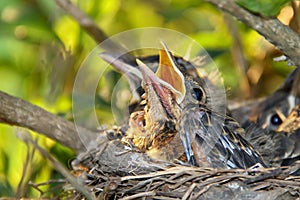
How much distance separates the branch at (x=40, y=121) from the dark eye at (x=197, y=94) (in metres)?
0.45

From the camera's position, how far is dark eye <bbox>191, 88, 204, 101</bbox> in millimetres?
3074

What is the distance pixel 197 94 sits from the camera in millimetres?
3100

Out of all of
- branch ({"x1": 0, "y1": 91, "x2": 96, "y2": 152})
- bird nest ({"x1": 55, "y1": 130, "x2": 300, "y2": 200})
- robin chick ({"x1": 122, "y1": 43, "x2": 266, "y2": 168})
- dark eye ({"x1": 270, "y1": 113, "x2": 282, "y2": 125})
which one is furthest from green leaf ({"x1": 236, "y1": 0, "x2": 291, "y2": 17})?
dark eye ({"x1": 270, "y1": 113, "x2": 282, "y2": 125})


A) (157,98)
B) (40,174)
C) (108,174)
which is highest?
(157,98)

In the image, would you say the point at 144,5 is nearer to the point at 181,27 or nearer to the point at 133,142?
the point at 181,27

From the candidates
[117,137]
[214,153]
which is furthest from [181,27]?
[214,153]

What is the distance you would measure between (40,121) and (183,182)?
0.64 meters

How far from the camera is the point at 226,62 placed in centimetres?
399

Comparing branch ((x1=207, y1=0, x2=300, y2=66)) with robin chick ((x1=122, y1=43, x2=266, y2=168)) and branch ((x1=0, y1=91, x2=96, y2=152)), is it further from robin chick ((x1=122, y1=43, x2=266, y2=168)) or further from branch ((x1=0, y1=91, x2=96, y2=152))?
branch ((x1=0, y1=91, x2=96, y2=152))

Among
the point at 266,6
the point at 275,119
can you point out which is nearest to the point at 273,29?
the point at 266,6

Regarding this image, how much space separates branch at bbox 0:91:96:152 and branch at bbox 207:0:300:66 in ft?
2.26

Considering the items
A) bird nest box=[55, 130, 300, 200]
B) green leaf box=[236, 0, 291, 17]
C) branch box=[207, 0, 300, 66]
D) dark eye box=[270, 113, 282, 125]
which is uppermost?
green leaf box=[236, 0, 291, 17]

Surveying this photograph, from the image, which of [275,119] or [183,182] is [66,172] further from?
[275,119]

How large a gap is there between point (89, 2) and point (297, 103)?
Result: 978 mm
